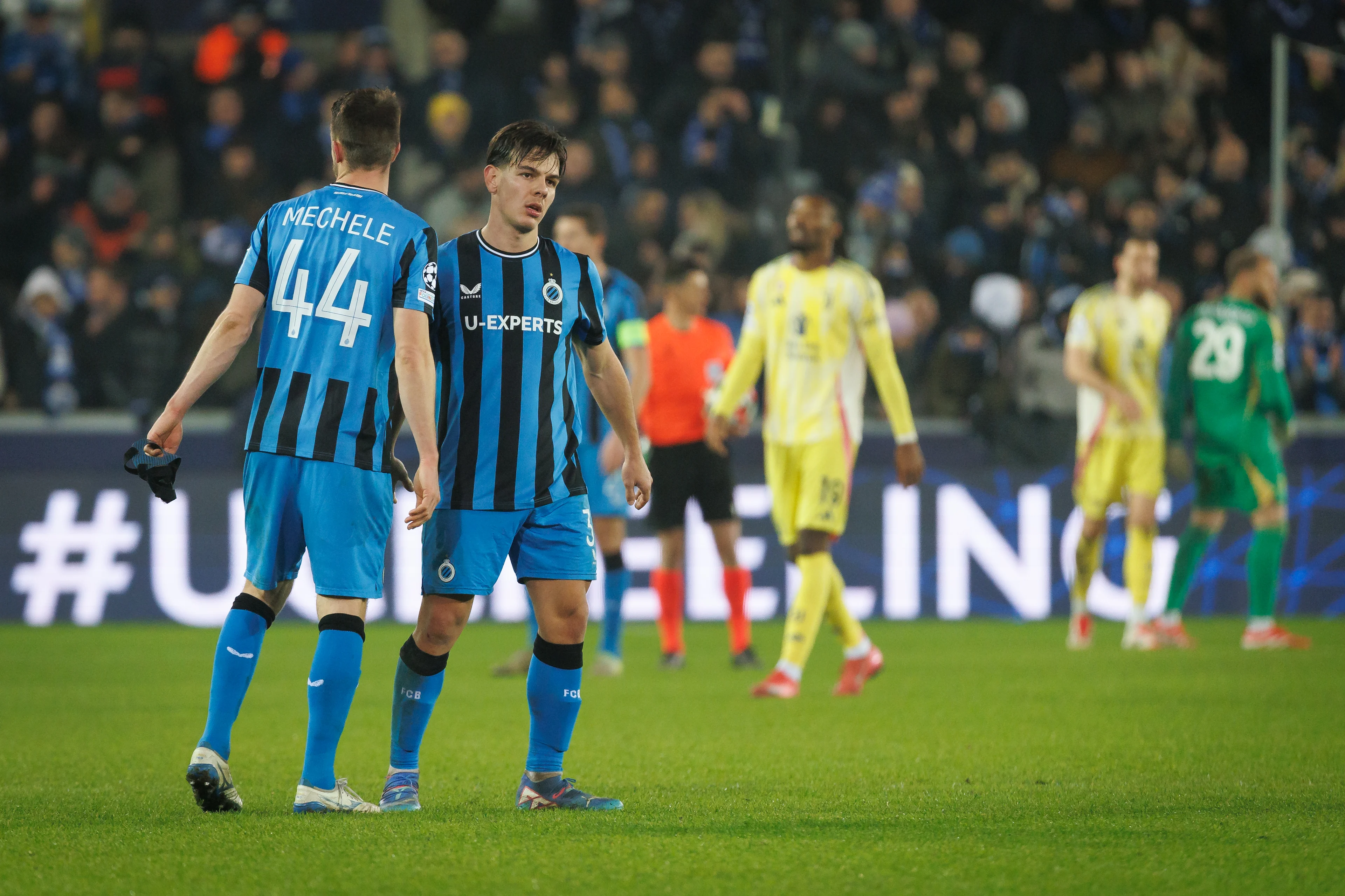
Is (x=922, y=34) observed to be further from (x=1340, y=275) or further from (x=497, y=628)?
(x=497, y=628)

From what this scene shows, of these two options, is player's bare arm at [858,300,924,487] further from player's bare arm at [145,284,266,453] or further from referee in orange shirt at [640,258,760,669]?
player's bare arm at [145,284,266,453]

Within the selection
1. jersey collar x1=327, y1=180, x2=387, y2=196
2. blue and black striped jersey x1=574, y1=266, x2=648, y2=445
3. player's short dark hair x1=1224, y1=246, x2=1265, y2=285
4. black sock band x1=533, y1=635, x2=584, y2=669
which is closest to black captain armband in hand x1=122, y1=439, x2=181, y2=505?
jersey collar x1=327, y1=180, x2=387, y2=196

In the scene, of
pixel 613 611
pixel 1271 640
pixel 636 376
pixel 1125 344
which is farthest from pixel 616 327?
pixel 1271 640

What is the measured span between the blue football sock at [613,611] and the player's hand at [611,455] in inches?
25.9

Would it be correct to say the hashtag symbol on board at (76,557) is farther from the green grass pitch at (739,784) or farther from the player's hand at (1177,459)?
the player's hand at (1177,459)

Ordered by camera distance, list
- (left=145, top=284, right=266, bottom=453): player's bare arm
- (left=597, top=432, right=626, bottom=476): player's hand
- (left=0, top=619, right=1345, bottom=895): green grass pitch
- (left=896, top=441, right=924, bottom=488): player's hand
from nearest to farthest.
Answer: (left=0, top=619, right=1345, bottom=895): green grass pitch, (left=145, top=284, right=266, bottom=453): player's bare arm, (left=896, top=441, right=924, bottom=488): player's hand, (left=597, top=432, right=626, bottom=476): player's hand

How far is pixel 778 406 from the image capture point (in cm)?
765

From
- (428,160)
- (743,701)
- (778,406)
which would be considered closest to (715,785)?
(743,701)

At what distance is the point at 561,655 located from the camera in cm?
457

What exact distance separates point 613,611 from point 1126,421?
3568mm

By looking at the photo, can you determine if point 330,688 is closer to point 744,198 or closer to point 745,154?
point 744,198

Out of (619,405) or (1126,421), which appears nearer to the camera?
(619,405)

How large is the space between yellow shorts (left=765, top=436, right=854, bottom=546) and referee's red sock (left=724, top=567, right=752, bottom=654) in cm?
139

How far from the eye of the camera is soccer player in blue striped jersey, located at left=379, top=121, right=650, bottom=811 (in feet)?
14.6
